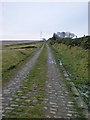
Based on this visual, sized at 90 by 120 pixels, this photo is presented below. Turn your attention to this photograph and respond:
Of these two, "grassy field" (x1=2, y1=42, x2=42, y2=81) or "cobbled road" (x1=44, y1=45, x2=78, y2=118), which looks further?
"grassy field" (x1=2, y1=42, x2=42, y2=81)

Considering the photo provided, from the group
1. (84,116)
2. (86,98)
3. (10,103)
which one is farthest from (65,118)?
(10,103)

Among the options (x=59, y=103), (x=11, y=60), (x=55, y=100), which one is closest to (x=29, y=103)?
(x=55, y=100)

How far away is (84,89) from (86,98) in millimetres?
900

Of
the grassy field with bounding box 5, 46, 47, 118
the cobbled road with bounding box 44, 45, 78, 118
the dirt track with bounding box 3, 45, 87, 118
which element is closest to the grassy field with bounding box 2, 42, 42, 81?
the dirt track with bounding box 3, 45, 87, 118

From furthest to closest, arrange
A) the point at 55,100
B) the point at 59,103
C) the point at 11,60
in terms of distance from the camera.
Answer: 1. the point at 11,60
2. the point at 55,100
3. the point at 59,103

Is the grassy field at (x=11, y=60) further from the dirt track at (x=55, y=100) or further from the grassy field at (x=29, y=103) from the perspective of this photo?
the grassy field at (x=29, y=103)

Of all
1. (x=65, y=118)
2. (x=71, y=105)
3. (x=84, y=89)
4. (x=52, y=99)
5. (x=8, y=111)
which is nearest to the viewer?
(x=65, y=118)

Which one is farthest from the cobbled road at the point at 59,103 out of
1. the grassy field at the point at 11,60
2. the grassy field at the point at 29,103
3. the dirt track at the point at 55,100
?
the grassy field at the point at 11,60

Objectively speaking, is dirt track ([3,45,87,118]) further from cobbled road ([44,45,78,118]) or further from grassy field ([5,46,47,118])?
grassy field ([5,46,47,118])

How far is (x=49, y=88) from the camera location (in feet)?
17.9

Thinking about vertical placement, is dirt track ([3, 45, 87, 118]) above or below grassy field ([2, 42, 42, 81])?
below

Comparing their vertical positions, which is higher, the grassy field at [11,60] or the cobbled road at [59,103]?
the grassy field at [11,60]

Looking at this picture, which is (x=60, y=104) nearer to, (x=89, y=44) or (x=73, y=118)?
(x=73, y=118)

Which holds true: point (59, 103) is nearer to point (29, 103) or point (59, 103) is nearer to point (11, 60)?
point (29, 103)
